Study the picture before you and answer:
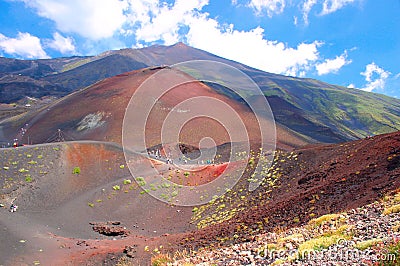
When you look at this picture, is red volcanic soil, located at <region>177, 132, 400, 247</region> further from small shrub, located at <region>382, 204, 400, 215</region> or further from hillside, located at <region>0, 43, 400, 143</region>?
hillside, located at <region>0, 43, 400, 143</region>

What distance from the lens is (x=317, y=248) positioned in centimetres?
693

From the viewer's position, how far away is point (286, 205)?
44.6ft

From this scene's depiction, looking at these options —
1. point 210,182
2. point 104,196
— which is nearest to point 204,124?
point 210,182

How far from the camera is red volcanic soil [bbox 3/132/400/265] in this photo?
11750mm

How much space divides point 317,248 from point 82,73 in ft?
616

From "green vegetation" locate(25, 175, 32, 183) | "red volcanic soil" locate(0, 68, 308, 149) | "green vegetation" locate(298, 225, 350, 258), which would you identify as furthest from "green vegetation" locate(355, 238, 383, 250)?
"red volcanic soil" locate(0, 68, 308, 149)

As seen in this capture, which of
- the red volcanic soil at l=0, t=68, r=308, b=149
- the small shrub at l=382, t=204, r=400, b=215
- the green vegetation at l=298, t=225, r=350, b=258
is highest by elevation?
the red volcanic soil at l=0, t=68, r=308, b=149

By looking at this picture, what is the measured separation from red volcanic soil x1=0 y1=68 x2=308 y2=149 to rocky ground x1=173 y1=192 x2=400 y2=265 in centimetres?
3366

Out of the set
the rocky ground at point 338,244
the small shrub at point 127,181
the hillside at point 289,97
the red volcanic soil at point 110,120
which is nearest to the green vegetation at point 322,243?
the rocky ground at point 338,244

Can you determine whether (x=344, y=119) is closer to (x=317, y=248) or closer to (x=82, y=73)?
(x=82, y=73)

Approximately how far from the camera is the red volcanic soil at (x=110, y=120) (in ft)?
152

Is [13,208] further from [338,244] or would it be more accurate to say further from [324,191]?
[338,244]

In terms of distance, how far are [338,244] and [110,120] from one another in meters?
45.2

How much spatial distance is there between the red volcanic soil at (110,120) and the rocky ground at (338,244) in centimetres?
3366
